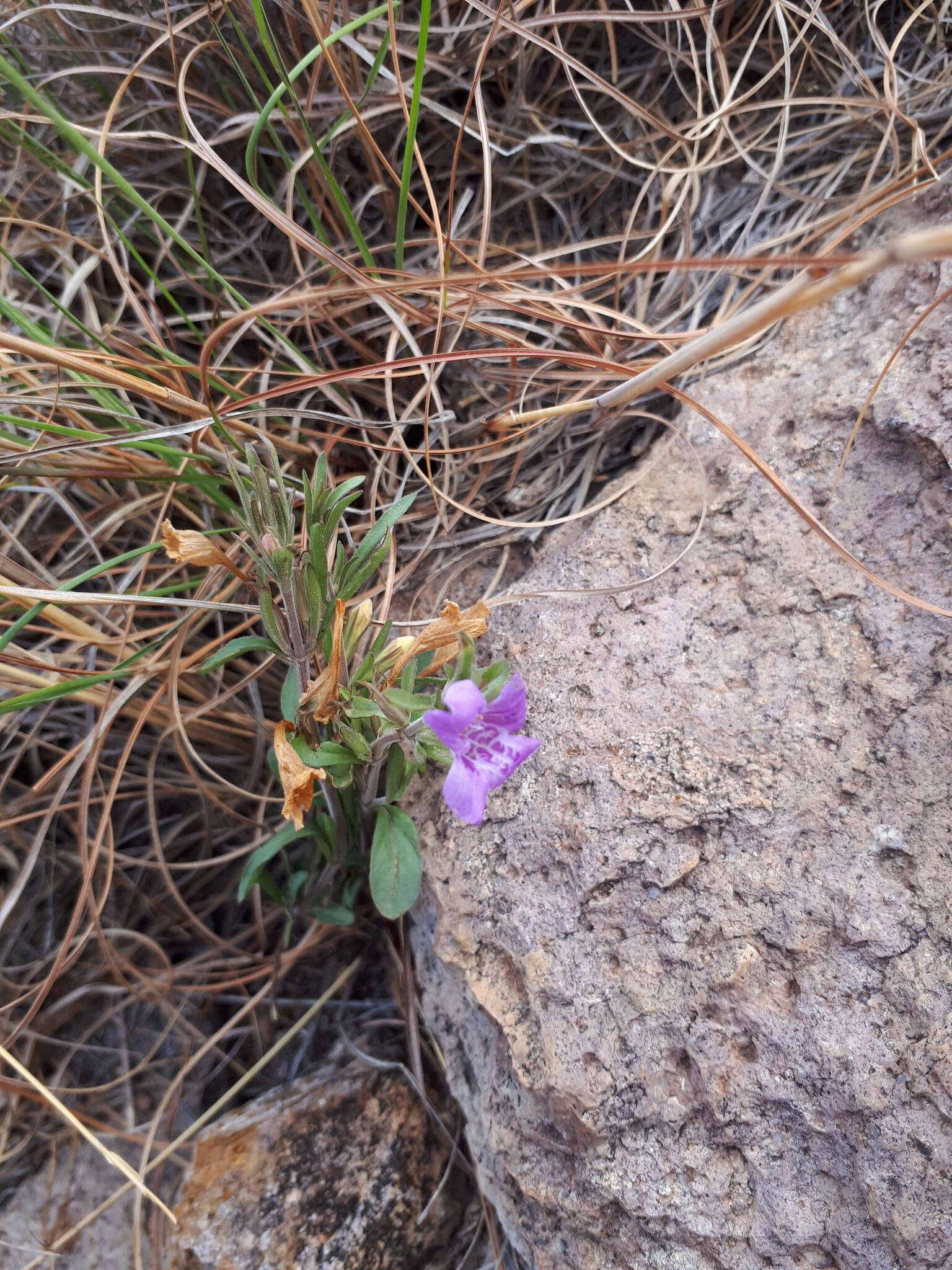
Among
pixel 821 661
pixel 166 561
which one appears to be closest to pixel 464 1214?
pixel 821 661

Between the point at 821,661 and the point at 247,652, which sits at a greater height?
the point at 821,661

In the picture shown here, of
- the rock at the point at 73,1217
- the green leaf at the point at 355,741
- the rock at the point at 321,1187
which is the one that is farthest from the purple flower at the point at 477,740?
the rock at the point at 73,1217

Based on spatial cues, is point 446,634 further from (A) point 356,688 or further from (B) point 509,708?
(B) point 509,708

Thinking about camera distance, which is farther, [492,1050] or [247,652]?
[247,652]

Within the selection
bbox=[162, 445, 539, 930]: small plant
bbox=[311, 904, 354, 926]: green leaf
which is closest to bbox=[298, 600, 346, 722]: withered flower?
bbox=[162, 445, 539, 930]: small plant

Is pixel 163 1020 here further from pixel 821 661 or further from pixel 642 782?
pixel 821 661

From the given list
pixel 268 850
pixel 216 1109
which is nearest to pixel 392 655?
pixel 268 850
